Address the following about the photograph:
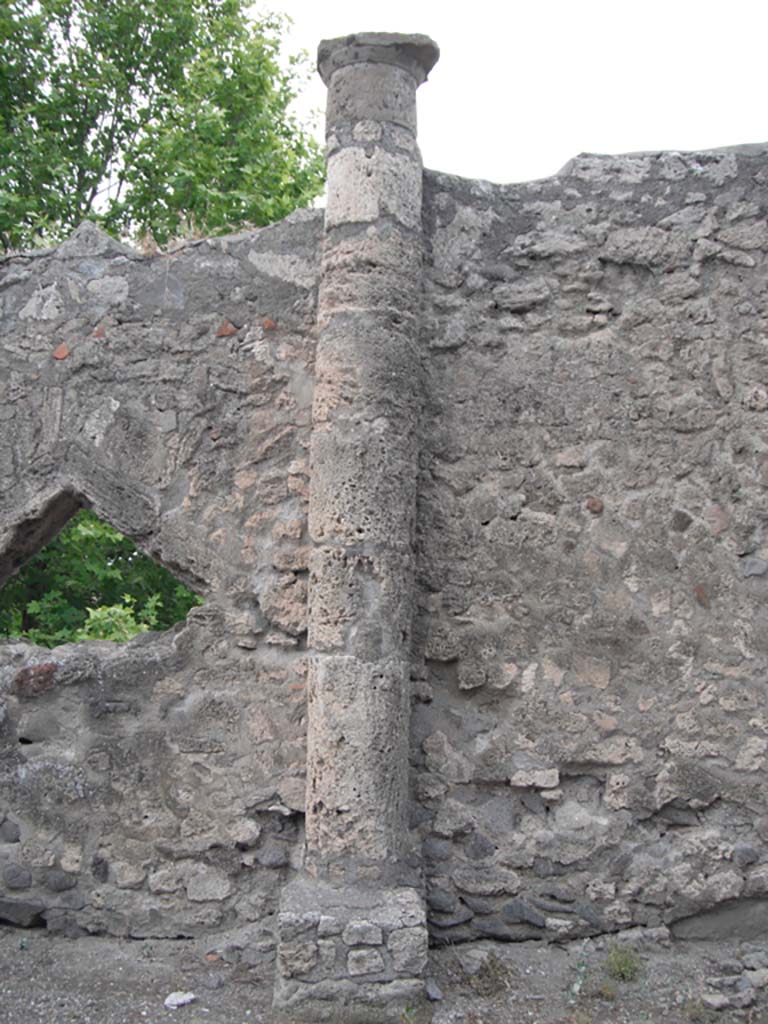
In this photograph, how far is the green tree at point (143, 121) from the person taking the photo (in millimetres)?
12641

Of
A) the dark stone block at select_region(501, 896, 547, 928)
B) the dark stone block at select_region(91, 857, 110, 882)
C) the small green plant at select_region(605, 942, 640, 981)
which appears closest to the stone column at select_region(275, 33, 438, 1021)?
the dark stone block at select_region(501, 896, 547, 928)

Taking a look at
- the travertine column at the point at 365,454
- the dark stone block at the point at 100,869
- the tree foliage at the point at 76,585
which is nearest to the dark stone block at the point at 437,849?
the travertine column at the point at 365,454

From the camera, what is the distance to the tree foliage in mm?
11148

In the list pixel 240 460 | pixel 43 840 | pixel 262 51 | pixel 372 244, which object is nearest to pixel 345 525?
pixel 240 460

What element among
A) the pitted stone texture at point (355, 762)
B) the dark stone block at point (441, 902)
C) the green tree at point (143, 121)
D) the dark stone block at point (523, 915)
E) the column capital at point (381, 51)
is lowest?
the dark stone block at point (523, 915)

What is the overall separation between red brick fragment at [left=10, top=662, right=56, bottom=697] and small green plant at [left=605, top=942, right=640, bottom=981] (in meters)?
2.42

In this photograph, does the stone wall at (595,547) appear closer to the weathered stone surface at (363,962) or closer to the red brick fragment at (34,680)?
the weathered stone surface at (363,962)

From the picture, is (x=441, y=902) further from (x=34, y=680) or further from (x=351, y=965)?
(x=34, y=680)

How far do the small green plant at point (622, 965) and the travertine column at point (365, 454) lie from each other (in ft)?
2.93

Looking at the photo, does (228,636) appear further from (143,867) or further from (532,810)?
(532,810)

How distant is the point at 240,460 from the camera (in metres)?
4.57

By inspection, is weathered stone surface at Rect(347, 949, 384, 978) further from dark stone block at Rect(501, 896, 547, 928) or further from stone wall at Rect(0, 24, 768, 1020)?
dark stone block at Rect(501, 896, 547, 928)

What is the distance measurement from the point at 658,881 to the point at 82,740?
2.32 metres

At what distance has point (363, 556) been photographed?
412 centimetres
